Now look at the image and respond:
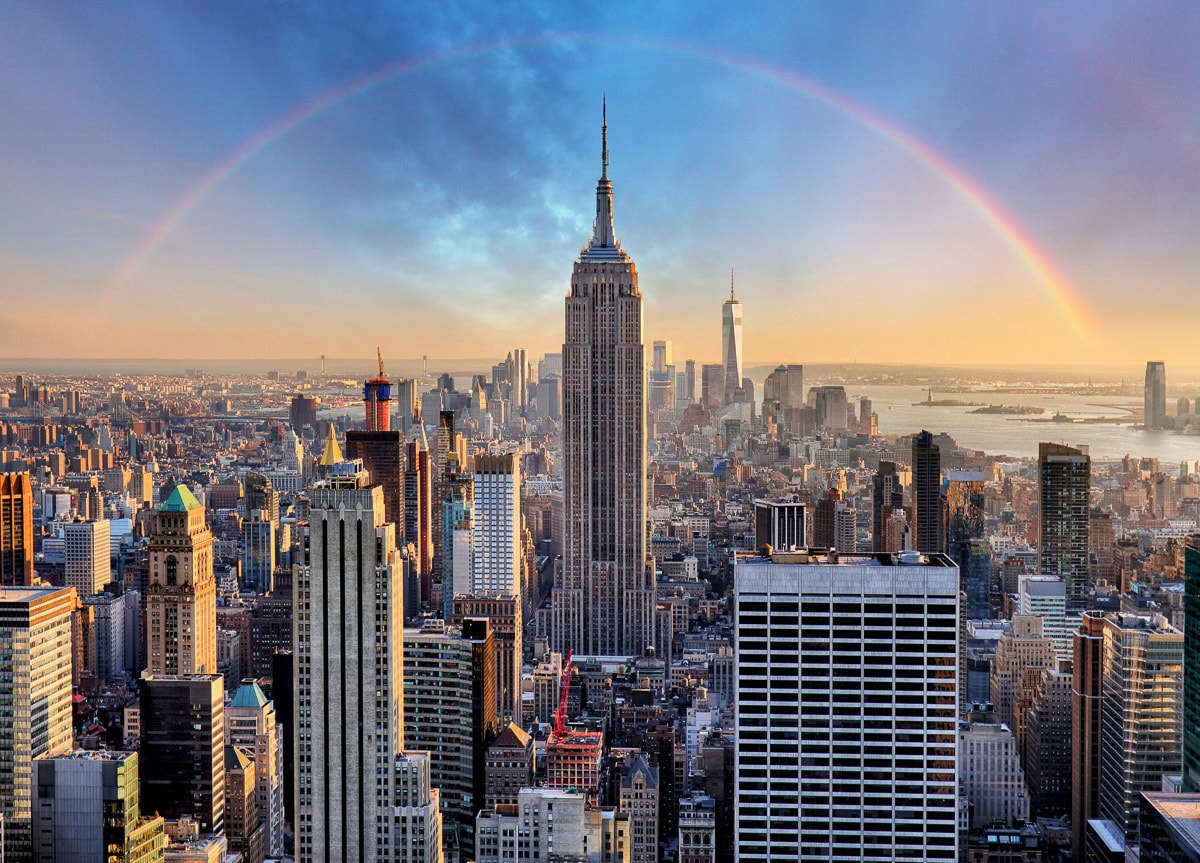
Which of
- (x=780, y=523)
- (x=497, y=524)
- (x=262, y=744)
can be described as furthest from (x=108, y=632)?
(x=780, y=523)

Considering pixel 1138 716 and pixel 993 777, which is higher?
pixel 1138 716

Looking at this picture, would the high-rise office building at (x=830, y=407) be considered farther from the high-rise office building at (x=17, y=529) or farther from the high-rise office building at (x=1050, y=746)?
the high-rise office building at (x=17, y=529)

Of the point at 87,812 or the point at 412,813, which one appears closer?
the point at 87,812

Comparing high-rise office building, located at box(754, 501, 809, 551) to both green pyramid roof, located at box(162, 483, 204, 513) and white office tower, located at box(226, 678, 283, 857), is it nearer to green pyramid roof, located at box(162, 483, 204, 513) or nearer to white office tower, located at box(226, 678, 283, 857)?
white office tower, located at box(226, 678, 283, 857)

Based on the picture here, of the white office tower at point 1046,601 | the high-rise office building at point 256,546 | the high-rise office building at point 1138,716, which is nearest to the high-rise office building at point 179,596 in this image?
the high-rise office building at point 256,546

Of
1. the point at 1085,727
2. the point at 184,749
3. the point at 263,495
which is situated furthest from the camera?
the point at 263,495

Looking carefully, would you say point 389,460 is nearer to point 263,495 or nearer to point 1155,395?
point 263,495
